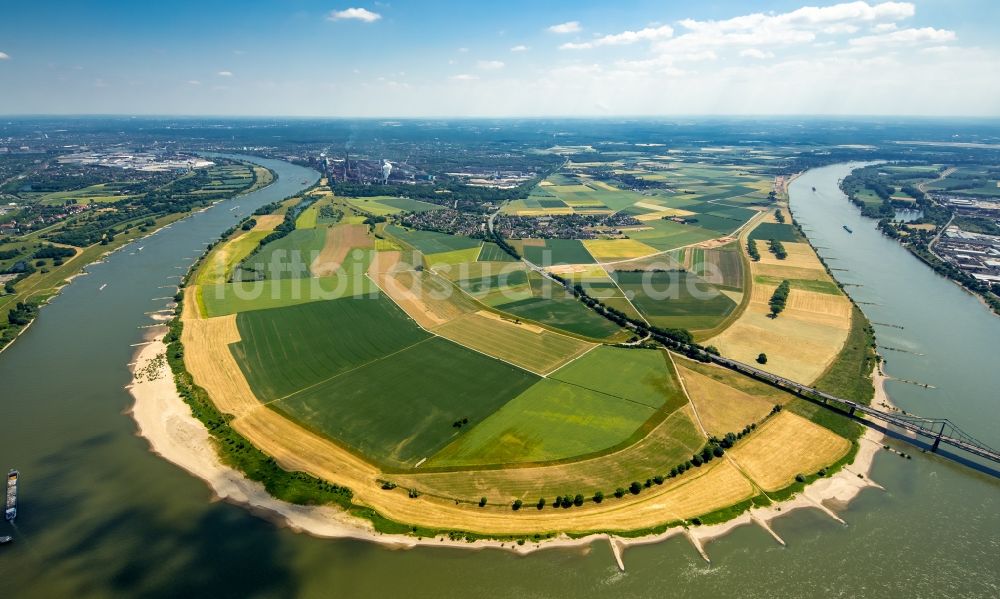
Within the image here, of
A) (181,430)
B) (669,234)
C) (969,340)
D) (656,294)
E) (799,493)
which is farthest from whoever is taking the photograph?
(669,234)

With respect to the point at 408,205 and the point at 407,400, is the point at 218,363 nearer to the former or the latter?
the point at 407,400

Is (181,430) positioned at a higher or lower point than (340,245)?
lower

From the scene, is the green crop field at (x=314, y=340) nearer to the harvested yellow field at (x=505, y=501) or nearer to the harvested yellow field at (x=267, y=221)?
the harvested yellow field at (x=505, y=501)

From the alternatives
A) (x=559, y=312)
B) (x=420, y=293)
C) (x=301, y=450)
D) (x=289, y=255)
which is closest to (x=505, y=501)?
(x=301, y=450)

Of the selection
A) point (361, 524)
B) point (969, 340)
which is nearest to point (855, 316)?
point (969, 340)

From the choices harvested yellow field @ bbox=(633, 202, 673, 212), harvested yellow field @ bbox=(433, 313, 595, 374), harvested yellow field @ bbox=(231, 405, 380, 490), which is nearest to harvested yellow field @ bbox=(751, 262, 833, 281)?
harvested yellow field @ bbox=(433, 313, 595, 374)

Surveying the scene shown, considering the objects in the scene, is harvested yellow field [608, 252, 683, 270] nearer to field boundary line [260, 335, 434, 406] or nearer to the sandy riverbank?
field boundary line [260, 335, 434, 406]

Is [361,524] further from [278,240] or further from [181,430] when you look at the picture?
[278,240]

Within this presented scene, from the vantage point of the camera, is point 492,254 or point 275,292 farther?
point 492,254
